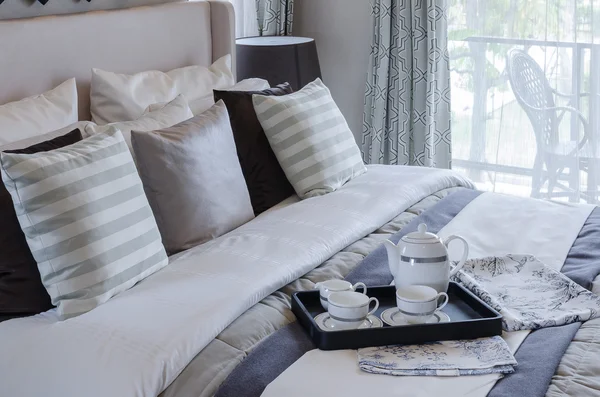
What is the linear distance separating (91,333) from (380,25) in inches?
108

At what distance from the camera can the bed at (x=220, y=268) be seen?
152 cm

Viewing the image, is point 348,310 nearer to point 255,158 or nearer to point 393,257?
point 393,257

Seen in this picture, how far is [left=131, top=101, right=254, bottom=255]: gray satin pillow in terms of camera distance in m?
2.16

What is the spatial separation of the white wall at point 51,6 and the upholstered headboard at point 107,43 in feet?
0.20

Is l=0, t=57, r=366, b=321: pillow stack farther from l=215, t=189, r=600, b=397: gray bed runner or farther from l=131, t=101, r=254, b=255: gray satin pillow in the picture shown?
l=215, t=189, r=600, b=397: gray bed runner

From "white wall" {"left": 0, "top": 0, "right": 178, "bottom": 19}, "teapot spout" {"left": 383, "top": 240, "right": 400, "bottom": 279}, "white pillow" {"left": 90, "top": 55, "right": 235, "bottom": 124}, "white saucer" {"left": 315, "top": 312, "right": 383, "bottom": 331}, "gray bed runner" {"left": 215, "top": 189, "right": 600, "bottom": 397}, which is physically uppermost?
"white wall" {"left": 0, "top": 0, "right": 178, "bottom": 19}

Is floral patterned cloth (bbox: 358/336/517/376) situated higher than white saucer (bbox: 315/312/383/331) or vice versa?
white saucer (bbox: 315/312/383/331)

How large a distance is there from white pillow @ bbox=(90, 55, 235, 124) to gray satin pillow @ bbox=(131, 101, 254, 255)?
0.37 m

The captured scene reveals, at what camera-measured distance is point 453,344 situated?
64.1 inches

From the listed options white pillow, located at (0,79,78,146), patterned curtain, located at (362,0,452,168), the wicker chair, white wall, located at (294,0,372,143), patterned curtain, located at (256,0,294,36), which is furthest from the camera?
white wall, located at (294,0,372,143)

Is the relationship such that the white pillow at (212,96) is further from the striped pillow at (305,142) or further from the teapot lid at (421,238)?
the teapot lid at (421,238)

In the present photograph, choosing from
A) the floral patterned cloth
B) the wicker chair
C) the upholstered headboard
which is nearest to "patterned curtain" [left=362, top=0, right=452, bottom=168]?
the wicker chair

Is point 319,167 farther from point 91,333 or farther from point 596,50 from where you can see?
point 596,50

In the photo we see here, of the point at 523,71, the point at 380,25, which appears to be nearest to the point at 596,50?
the point at 523,71
